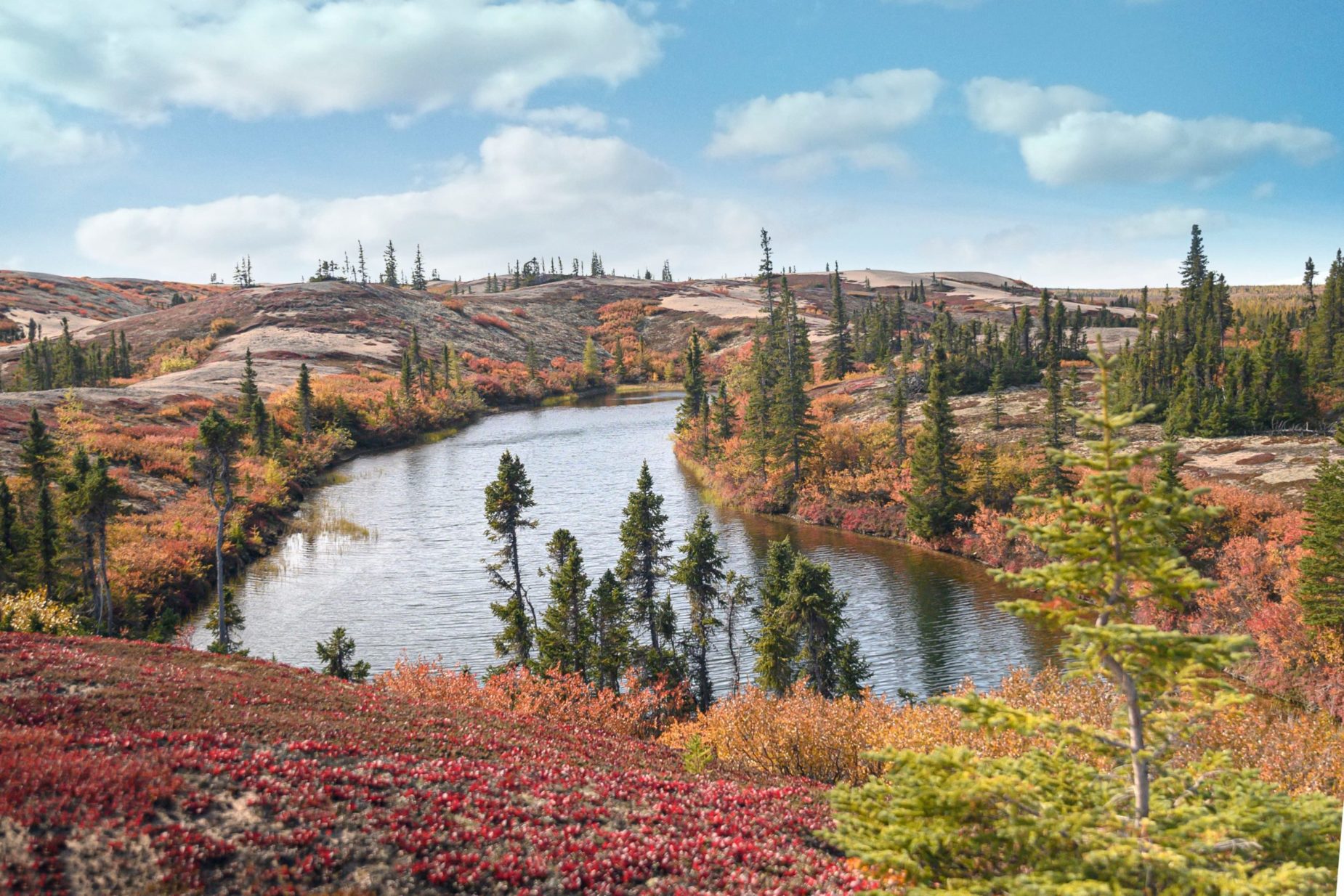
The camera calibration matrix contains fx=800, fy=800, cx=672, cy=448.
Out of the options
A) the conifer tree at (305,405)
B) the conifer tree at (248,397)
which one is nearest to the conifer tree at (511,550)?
the conifer tree at (248,397)

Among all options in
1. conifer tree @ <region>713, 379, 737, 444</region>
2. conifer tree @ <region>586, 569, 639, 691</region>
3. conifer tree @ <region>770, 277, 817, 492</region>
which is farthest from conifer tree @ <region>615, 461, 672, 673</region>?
conifer tree @ <region>713, 379, 737, 444</region>

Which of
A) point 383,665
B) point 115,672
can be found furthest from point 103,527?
point 115,672

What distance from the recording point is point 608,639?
41.0 m

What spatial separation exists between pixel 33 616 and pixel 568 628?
954 inches

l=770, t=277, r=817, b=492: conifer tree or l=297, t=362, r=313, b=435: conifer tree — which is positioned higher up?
l=297, t=362, r=313, b=435: conifer tree

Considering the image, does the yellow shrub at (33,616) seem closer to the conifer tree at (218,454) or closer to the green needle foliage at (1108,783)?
the conifer tree at (218,454)

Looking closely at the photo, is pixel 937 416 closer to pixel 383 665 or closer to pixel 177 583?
pixel 383 665

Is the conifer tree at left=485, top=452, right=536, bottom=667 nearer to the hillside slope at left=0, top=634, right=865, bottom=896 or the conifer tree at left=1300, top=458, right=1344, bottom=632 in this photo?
the hillside slope at left=0, top=634, right=865, bottom=896

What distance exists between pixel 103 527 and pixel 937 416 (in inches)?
2328

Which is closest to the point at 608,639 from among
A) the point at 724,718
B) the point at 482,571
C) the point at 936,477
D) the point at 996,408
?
the point at 724,718

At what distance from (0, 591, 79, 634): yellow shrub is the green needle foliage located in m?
39.1

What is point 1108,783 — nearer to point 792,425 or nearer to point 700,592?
point 700,592

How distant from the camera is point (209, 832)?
13172 millimetres

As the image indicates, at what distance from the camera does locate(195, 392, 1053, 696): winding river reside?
44.1 meters
